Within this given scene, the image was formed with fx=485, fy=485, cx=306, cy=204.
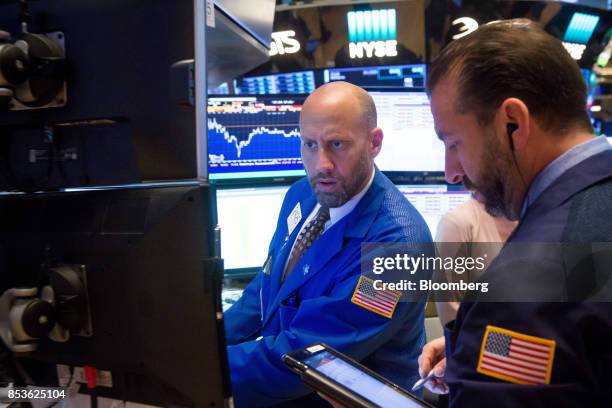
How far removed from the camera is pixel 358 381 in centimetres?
89

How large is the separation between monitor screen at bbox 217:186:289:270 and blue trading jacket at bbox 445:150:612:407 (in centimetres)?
156

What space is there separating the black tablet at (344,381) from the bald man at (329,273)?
32 cm

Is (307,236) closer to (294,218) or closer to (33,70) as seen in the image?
(294,218)

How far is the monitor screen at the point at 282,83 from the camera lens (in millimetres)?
3689

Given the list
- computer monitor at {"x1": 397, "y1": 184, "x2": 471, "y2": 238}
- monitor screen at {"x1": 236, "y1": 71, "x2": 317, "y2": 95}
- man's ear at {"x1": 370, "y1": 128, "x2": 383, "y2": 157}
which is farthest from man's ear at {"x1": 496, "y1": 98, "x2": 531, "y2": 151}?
monitor screen at {"x1": 236, "y1": 71, "x2": 317, "y2": 95}

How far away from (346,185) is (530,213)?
875 millimetres

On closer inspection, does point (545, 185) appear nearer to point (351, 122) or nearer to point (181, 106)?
point (181, 106)

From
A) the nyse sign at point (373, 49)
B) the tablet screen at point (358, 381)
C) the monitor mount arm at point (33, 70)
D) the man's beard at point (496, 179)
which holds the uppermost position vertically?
the nyse sign at point (373, 49)

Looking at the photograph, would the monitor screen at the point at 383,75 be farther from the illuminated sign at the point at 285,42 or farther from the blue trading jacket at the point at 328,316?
the blue trading jacket at the point at 328,316

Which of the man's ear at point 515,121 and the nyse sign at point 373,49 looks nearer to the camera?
the man's ear at point 515,121

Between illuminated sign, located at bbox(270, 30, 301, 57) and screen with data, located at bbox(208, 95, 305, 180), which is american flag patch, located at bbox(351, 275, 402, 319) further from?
illuminated sign, located at bbox(270, 30, 301, 57)

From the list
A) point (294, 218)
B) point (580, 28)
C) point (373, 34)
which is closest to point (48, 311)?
point (294, 218)

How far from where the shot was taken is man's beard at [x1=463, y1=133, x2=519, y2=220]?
863 millimetres

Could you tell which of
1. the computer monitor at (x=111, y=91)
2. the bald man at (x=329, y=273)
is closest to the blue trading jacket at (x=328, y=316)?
the bald man at (x=329, y=273)
